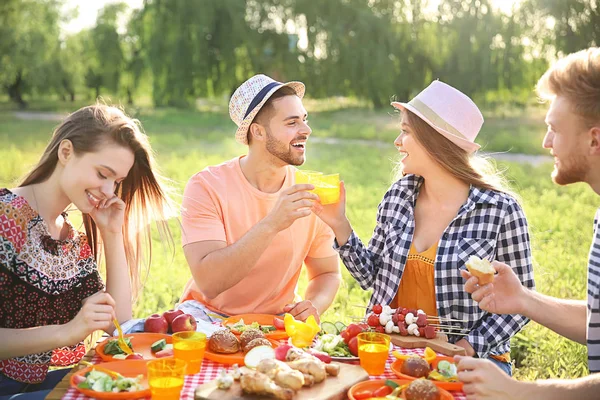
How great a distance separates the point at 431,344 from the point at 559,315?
536mm

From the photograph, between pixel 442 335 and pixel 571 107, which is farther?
pixel 442 335

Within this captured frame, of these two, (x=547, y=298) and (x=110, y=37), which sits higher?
(x=110, y=37)

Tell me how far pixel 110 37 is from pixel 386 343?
36429 mm

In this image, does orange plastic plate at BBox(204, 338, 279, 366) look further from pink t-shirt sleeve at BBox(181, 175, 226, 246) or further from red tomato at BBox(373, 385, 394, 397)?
pink t-shirt sleeve at BBox(181, 175, 226, 246)

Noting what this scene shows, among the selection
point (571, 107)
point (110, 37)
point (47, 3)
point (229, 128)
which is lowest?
point (229, 128)

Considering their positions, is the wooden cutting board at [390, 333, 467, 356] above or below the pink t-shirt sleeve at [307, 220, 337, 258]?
below

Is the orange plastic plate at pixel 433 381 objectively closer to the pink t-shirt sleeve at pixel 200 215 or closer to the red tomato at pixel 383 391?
the red tomato at pixel 383 391

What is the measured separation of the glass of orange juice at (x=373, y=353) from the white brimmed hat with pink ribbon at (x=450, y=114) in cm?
138

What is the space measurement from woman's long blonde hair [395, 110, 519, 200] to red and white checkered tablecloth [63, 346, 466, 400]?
3.69ft

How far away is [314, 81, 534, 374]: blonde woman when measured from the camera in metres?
3.23

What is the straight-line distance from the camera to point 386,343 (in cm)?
227

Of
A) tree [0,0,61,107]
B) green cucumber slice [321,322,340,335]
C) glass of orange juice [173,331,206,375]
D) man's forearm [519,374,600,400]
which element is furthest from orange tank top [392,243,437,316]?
tree [0,0,61,107]

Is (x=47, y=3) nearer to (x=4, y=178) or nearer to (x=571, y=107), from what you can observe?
(x=4, y=178)

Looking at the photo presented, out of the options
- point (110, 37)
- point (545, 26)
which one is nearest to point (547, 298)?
point (545, 26)
